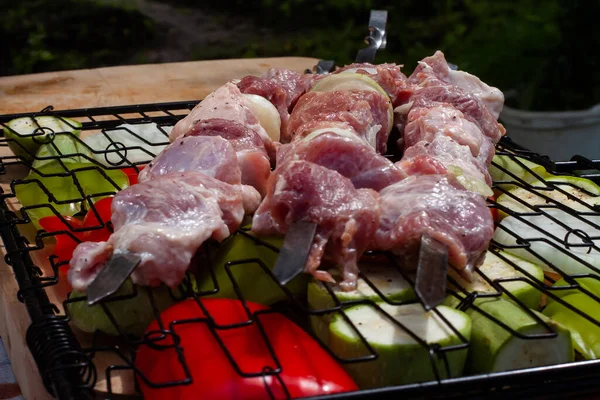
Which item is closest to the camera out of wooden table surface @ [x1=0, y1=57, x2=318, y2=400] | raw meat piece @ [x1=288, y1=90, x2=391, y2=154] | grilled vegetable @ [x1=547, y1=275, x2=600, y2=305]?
grilled vegetable @ [x1=547, y1=275, x2=600, y2=305]

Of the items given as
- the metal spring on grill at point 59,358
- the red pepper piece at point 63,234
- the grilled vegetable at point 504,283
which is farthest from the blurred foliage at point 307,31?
the metal spring on grill at point 59,358

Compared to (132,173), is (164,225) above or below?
above

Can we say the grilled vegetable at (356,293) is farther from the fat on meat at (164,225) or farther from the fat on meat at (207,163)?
the fat on meat at (207,163)

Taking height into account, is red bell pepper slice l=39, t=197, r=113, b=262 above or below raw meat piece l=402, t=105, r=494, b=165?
below

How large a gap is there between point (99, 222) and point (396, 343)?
46.3 inches

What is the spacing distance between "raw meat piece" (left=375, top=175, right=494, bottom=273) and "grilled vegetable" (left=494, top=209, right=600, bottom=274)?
209 mm

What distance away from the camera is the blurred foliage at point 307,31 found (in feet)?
25.6

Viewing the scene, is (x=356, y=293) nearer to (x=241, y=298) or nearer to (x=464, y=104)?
(x=241, y=298)

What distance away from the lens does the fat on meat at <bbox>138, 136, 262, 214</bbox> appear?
246cm

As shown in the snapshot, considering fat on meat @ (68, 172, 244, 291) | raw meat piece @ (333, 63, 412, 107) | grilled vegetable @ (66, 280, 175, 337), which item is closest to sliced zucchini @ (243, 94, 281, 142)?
raw meat piece @ (333, 63, 412, 107)

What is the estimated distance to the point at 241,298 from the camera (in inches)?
80.7

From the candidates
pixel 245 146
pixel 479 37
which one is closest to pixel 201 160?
pixel 245 146

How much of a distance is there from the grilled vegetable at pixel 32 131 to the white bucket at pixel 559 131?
3.68 m

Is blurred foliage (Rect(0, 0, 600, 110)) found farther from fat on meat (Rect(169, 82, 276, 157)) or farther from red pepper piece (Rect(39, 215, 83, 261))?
red pepper piece (Rect(39, 215, 83, 261))
